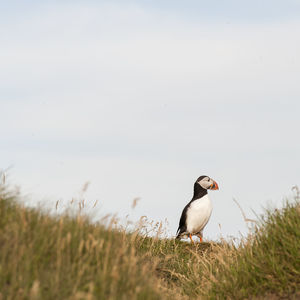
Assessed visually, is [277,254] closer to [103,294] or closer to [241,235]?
[241,235]

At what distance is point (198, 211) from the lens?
14242mm

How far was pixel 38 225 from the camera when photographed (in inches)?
228

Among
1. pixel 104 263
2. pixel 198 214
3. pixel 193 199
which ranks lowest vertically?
pixel 104 263

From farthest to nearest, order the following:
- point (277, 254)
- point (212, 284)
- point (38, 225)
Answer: point (212, 284)
point (277, 254)
point (38, 225)

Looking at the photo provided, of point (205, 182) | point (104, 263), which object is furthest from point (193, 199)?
point (104, 263)

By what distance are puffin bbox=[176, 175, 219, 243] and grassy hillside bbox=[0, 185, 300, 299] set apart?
5595 mm

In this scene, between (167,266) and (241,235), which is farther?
(167,266)

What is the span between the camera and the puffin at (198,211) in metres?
14.3

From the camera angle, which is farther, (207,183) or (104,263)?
(207,183)

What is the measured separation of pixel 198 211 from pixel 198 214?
0.09 metres

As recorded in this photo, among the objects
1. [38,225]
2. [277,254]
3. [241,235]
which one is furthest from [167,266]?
[38,225]

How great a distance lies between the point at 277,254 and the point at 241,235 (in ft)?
3.48

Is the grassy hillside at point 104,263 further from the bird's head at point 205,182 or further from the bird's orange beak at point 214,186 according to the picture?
the bird's orange beak at point 214,186

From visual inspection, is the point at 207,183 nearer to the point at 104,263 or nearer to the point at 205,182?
the point at 205,182
